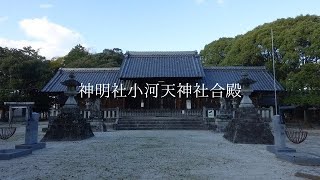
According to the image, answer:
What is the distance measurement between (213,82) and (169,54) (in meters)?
6.17

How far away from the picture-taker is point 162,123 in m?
26.3

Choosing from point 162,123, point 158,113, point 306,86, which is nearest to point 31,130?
point 162,123

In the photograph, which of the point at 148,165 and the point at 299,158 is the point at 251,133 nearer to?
the point at 299,158

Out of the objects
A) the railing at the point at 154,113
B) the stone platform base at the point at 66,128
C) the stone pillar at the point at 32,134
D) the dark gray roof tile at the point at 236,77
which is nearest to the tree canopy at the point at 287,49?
the dark gray roof tile at the point at 236,77

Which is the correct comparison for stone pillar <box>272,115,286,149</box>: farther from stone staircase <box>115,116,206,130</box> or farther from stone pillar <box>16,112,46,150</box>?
stone staircase <box>115,116,206,130</box>

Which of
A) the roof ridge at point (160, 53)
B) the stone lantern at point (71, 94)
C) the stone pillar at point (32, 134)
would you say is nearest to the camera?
the stone pillar at point (32, 134)

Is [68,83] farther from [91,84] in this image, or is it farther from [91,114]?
[91,84]

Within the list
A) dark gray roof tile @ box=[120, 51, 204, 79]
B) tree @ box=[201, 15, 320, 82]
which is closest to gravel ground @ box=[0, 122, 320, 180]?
dark gray roof tile @ box=[120, 51, 204, 79]

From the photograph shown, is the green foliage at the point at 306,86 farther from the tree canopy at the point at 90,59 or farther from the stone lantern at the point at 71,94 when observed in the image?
the tree canopy at the point at 90,59

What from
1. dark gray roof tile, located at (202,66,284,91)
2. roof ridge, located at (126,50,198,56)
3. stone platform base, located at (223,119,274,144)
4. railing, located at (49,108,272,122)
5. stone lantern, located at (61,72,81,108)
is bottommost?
stone platform base, located at (223,119,274,144)

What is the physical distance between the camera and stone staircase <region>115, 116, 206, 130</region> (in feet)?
84.0

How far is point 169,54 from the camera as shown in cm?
3469

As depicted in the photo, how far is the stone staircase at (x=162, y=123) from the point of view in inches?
1008

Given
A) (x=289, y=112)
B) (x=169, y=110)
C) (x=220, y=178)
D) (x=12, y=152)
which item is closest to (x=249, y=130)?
(x=220, y=178)
